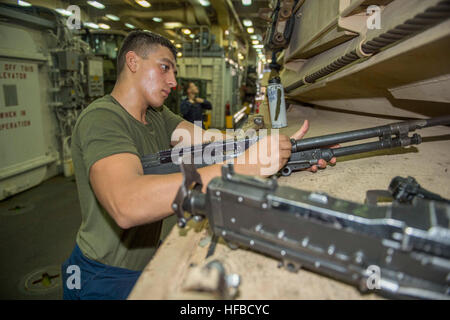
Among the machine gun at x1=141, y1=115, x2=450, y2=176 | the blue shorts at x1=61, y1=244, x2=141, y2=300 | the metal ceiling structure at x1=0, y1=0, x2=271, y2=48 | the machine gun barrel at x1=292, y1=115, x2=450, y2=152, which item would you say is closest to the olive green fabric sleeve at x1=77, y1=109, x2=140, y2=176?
the machine gun at x1=141, y1=115, x2=450, y2=176

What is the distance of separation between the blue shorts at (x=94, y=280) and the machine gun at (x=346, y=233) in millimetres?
715

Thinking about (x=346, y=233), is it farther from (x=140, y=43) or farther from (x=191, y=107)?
(x=191, y=107)

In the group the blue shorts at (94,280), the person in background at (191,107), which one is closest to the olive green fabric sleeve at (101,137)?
the blue shorts at (94,280)

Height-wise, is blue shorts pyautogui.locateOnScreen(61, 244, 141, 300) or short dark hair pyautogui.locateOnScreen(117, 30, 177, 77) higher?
short dark hair pyautogui.locateOnScreen(117, 30, 177, 77)

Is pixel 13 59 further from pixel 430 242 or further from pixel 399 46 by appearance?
pixel 430 242

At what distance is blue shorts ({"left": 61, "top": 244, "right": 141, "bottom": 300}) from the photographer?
1087 mm

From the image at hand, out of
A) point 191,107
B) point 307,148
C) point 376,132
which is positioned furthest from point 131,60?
point 191,107

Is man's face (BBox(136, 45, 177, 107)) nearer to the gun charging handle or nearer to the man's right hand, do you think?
the man's right hand

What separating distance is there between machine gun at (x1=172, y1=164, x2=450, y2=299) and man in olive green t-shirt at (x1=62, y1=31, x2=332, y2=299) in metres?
0.27

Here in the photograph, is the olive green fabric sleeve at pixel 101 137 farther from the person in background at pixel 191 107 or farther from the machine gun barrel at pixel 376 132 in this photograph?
the person in background at pixel 191 107

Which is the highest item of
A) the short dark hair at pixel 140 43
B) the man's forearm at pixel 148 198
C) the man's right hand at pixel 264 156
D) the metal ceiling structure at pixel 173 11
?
the metal ceiling structure at pixel 173 11

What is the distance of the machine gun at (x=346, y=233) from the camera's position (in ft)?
1.64

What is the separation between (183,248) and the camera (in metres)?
0.80
